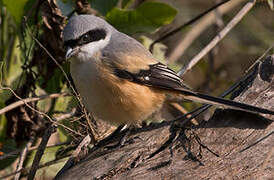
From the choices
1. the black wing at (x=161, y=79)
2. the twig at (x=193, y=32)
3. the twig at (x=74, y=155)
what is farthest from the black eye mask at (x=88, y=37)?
the twig at (x=193, y=32)

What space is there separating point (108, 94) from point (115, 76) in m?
0.16

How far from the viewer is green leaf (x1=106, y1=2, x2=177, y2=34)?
13.8ft

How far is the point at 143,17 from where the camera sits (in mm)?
4215

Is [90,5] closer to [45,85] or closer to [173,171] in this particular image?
[45,85]

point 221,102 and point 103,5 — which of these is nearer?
point 221,102

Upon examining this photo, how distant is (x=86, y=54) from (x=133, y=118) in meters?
0.66

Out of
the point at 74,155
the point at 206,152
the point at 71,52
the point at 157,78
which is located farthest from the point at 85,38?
the point at 206,152

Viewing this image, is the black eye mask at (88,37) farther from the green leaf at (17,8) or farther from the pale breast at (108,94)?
the green leaf at (17,8)

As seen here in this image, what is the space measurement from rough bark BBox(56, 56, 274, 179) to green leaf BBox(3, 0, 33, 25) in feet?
5.71

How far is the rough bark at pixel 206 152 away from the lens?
8.82ft

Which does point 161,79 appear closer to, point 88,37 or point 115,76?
point 115,76

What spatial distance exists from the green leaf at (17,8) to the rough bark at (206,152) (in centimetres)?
174

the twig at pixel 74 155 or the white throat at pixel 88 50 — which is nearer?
the twig at pixel 74 155

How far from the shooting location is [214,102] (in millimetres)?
3330
